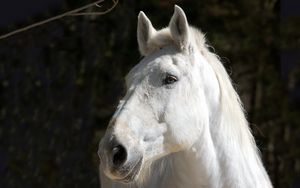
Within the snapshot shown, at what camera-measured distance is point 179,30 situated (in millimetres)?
3816

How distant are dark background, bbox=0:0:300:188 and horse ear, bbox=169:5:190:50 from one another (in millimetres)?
4060

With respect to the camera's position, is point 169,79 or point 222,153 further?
point 222,153

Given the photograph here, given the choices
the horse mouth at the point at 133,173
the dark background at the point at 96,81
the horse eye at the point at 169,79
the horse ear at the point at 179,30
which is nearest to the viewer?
the horse mouth at the point at 133,173

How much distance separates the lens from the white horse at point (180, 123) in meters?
3.49

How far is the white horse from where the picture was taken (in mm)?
3486

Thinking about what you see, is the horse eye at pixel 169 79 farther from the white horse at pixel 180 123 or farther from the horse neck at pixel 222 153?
the horse neck at pixel 222 153

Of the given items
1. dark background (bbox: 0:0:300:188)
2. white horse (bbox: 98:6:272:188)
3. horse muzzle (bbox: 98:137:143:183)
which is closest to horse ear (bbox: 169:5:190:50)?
white horse (bbox: 98:6:272:188)

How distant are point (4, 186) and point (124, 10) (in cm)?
224

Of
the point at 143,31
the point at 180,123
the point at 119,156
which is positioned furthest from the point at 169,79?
the point at 119,156

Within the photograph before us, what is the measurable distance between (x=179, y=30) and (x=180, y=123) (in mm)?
476

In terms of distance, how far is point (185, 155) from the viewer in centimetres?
380

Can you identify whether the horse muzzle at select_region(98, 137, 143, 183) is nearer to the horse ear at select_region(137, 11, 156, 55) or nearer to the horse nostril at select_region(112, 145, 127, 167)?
the horse nostril at select_region(112, 145, 127, 167)

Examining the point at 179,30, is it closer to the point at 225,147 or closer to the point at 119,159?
the point at 225,147

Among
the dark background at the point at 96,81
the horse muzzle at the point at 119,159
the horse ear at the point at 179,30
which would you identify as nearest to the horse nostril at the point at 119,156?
the horse muzzle at the point at 119,159
